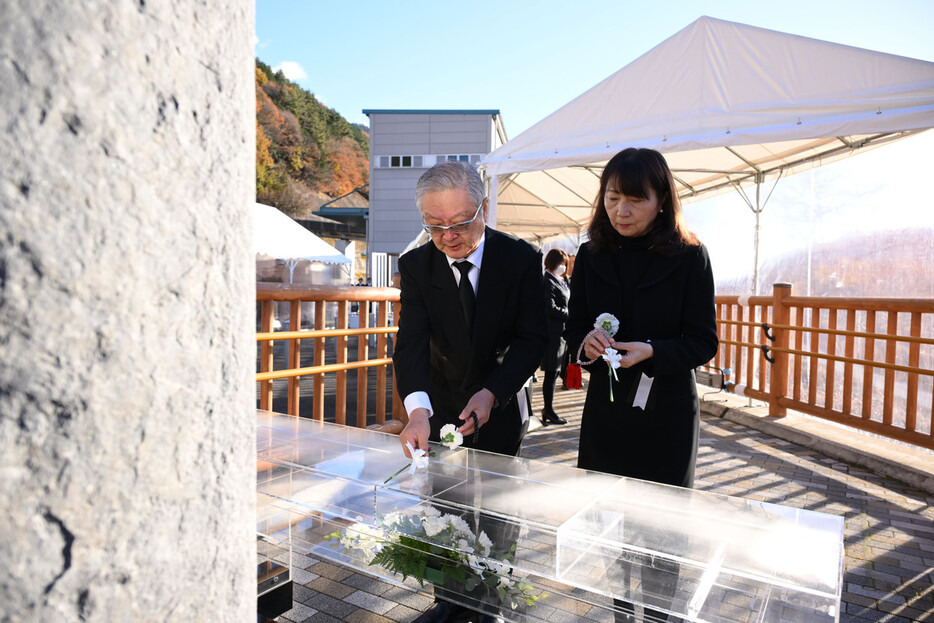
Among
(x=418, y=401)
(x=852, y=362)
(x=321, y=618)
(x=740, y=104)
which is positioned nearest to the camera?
(x=418, y=401)

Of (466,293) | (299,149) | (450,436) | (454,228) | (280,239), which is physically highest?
(299,149)

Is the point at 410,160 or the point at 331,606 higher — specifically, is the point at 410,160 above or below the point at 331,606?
above

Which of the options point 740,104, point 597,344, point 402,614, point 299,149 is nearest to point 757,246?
point 740,104

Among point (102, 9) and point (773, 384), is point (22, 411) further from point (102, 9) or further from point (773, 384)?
point (773, 384)

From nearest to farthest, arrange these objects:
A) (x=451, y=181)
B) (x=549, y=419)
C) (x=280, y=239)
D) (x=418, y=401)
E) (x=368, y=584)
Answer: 1. (x=451, y=181)
2. (x=418, y=401)
3. (x=368, y=584)
4. (x=549, y=419)
5. (x=280, y=239)

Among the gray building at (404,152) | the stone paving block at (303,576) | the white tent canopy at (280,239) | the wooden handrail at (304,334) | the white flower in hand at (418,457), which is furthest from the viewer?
the gray building at (404,152)

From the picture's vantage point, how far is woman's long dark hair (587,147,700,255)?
6.80 ft

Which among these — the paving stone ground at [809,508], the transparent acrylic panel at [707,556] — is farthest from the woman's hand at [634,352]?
the paving stone ground at [809,508]

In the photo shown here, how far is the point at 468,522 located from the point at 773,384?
245 inches

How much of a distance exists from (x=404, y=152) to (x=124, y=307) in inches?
1183

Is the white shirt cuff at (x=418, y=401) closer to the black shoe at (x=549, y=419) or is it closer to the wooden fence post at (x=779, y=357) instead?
the black shoe at (x=549, y=419)

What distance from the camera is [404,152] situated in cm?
2941

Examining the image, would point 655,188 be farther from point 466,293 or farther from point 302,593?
point 302,593

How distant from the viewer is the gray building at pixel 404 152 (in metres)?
29.0
